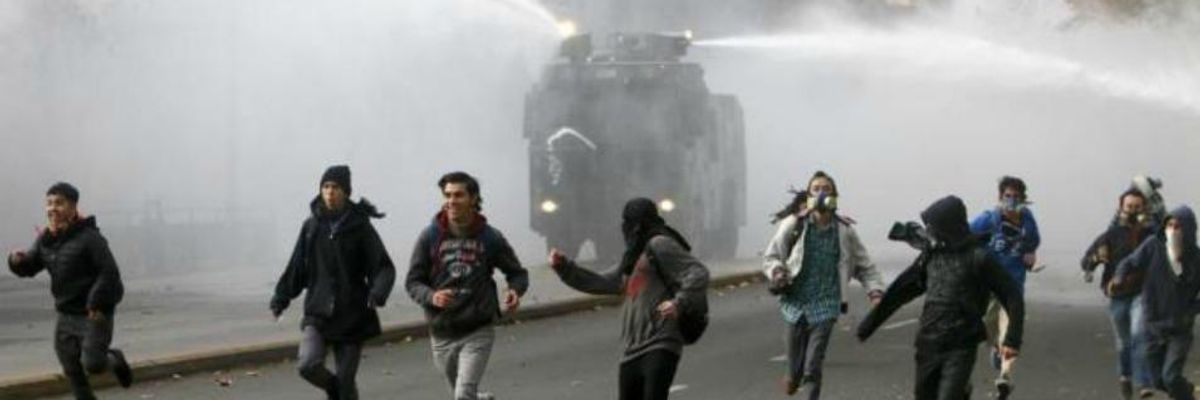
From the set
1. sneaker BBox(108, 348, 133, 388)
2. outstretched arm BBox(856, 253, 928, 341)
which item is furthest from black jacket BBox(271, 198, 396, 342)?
outstretched arm BBox(856, 253, 928, 341)

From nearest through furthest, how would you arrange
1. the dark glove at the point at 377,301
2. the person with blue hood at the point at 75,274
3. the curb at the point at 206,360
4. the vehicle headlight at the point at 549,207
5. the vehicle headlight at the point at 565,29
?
the dark glove at the point at 377,301 < the person with blue hood at the point at 75,274 < the curb at the point at 206,360 < the vehicle headlight at the point at 549,207 < the vehicle headlight at the point at 565,29

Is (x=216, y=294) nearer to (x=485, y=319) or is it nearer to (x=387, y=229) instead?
(x=485, y=319)

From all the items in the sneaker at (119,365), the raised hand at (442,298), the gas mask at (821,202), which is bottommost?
the sneaker at (119,365)

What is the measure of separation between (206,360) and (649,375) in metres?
6.80

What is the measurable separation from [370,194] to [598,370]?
29.5 meters

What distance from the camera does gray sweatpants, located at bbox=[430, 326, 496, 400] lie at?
9141mm

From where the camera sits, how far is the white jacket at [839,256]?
11.4m

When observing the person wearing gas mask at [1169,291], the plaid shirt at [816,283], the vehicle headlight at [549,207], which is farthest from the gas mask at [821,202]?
the vehicle headlight at [549,207]

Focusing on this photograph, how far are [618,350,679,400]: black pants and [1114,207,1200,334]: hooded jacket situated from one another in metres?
4.22

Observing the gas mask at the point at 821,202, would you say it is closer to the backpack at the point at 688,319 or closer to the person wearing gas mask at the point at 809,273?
the person wearing gas mask at the point at 809,273

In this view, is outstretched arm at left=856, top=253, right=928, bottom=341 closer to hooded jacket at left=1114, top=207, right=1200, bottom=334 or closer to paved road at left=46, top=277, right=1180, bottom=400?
hooded jacket at left=1114, top=207, right=1200, bottom=334

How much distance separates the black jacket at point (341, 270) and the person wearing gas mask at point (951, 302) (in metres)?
2.62

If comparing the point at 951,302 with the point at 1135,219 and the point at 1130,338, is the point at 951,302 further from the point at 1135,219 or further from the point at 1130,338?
the point at 1130,338

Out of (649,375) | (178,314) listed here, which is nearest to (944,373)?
(649,375)
